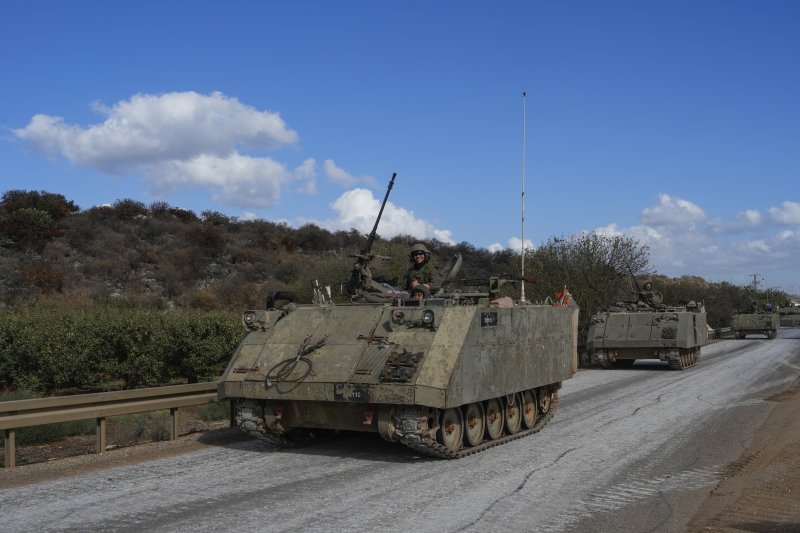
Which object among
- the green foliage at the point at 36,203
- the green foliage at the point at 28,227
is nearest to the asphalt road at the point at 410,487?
the green foliage at the point at 28,227

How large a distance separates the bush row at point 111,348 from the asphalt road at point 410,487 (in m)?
6.51

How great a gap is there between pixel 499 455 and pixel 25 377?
9882mm

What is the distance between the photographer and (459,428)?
1030 cm

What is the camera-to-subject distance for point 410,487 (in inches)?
328

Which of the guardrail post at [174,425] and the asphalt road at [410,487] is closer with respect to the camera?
the asphalt road at [410,487]

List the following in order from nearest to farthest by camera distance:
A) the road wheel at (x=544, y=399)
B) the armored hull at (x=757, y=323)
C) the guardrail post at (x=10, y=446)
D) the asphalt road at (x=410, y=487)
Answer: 1. the asphalt road at (x=410, y=487)
2. the guardrail post at (x=10, y=446)
3. the road wheel at (x=544, y=399)
4. the armored hull at (x=757, y=323)

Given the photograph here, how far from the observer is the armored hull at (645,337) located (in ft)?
85.3

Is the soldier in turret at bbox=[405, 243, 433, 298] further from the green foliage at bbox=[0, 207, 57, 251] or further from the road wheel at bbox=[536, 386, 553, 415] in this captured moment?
the green foliage at bbox=[0, 207, 57, 251]

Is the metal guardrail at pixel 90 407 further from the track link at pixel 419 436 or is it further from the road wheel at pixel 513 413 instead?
the road wheel at pixel 513 413

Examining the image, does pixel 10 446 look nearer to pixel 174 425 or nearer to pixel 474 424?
pixel 174 425

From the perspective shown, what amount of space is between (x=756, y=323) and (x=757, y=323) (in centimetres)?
7

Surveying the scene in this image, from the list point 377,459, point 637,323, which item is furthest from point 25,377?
point 637,323

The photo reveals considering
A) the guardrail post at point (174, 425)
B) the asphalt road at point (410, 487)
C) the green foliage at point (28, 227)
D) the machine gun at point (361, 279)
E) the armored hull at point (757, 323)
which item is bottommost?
the asphalt road at point (410, 487)

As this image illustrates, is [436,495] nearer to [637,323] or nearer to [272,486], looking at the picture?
[272,486]
